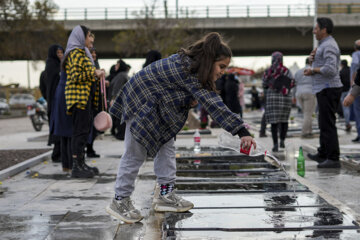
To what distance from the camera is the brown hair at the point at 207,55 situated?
16.3 feet

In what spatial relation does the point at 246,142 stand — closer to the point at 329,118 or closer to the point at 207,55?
the point at 207,55

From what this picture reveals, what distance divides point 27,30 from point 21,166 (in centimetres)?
3509

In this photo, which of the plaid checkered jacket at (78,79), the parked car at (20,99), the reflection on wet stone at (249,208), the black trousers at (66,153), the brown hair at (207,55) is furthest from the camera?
the parked car at (20,99)

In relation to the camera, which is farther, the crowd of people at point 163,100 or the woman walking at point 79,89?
the woman walking at point 79,89

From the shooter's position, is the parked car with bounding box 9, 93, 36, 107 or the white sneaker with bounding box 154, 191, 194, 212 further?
the parked car with bounding box 9, 93, 36, 107

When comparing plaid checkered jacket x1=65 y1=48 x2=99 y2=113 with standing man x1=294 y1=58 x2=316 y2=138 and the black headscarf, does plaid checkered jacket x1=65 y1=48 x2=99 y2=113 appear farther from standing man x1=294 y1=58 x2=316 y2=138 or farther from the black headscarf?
standing man x1=294 y1=58 x2=316 y2=138

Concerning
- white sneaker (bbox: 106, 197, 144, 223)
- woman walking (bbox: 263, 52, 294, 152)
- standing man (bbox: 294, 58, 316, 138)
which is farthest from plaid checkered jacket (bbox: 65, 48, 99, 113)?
standing man (bbox: 294, 58, 316, 138)

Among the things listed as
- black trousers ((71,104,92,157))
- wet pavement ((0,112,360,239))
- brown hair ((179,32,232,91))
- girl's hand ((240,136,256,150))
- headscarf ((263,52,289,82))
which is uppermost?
brown hair ((179,32,232,91))

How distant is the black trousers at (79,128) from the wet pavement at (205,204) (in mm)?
425

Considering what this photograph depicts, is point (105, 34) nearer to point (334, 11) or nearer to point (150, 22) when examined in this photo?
point (150, 22)

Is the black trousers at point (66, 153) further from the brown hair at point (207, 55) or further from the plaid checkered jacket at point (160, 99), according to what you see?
the brown hair at point (207, 55)

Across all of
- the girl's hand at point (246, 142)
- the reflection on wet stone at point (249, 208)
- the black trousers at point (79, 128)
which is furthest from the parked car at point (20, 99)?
the girl's hand at point (246, 142)

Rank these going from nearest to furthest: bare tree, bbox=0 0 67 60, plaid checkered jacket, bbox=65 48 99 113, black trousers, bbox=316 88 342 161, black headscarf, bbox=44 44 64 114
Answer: plaid checkered jacket, bbox=65 48 99 113, black trousers, bbox=316 88 342 161, black headscarf, bbox=44 44 64 114, bare tree, bbox=0 0 67 60

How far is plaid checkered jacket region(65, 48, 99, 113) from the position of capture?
25.3 ft
